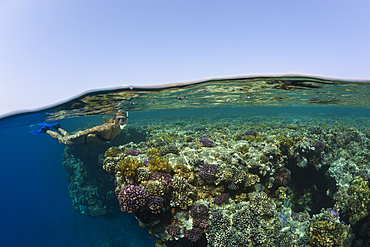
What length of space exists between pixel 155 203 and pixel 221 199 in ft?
8.87

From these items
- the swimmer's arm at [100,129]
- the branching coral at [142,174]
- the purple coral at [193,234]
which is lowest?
the purple coral at [193,234]

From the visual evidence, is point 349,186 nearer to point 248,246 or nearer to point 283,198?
point 283,198

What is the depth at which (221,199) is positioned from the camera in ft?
21.4

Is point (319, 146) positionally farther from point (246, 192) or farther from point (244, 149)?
point (246, 192)

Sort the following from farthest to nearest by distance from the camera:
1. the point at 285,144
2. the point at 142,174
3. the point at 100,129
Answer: the point at 100,129, the point at 285,144, the point at 142,174

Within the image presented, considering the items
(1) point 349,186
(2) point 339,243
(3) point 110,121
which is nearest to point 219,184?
(2) point 339,243

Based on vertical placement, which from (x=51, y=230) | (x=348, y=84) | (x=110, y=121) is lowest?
(x=51, y=230)

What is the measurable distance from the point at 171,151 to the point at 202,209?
3.37 meters

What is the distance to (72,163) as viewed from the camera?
1627cm

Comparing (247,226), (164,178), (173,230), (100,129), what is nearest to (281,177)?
(247,226)

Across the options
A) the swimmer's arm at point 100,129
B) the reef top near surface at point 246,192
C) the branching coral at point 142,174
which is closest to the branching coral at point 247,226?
the reef top near surface at point 246,192

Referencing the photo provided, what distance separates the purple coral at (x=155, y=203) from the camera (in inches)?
215

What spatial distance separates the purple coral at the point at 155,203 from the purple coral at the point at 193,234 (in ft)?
4.79

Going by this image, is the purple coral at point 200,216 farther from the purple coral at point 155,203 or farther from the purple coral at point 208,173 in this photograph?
the purple coral at point 155,203
